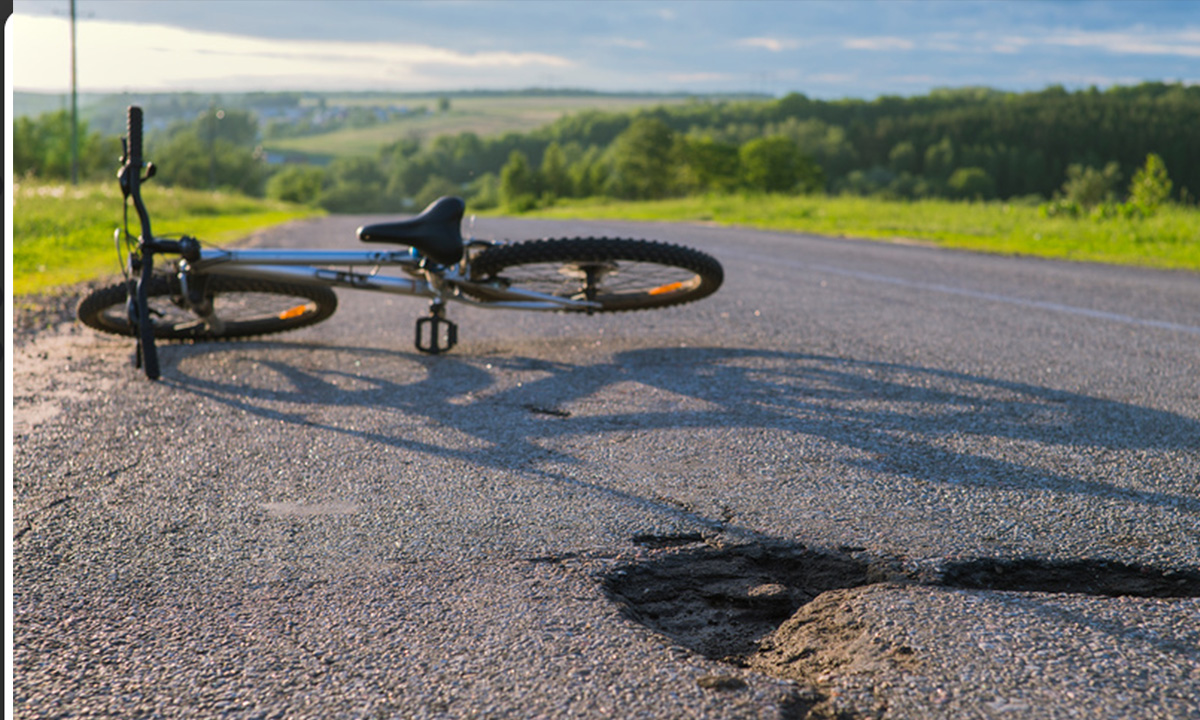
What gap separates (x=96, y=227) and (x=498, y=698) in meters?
13.8

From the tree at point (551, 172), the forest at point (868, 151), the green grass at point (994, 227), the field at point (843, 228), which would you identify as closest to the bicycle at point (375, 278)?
the tree at point (551, 172)

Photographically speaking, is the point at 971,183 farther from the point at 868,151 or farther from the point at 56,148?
the point at 56,148

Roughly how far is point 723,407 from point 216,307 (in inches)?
123

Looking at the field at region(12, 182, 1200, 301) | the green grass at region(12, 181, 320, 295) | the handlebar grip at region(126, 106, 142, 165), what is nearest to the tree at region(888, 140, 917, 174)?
the field at region(12, 182, 1200, 301)

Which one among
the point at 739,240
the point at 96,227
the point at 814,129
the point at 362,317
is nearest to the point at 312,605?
the point at 362,317

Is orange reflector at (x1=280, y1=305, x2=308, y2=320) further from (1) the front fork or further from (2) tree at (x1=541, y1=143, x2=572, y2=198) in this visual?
(2) tree at (x1=541, y1=143, x2=572, y2=198)

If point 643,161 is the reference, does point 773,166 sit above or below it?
above

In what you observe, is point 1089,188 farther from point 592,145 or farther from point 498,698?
point 498,698

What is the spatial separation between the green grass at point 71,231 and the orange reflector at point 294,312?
71cm

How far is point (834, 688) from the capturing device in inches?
64.1

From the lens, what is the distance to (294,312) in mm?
5246

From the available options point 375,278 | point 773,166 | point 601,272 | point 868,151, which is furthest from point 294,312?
point 868,151

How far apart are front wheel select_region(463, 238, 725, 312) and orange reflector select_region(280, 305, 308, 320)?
113 centimetres

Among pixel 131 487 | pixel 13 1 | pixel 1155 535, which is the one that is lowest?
pixel 131 487
